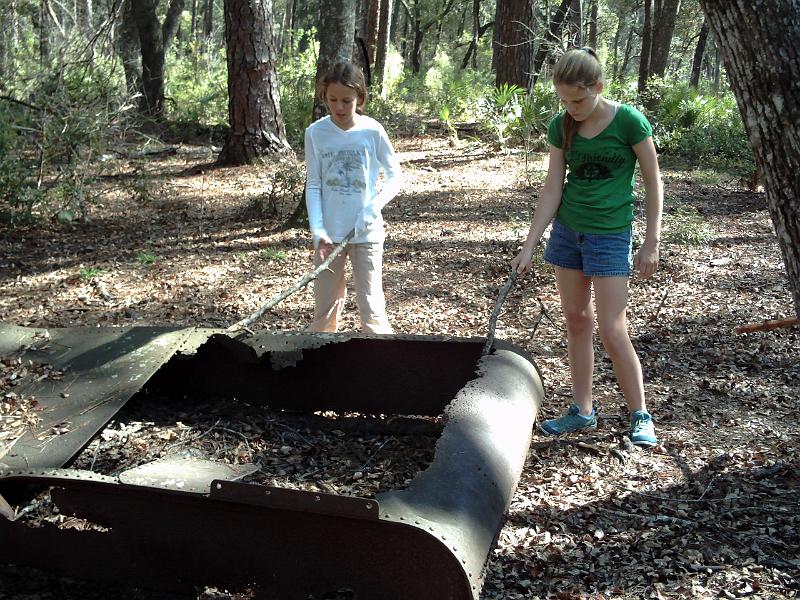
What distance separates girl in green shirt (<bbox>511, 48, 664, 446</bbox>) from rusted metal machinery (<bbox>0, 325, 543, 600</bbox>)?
1.70 feet

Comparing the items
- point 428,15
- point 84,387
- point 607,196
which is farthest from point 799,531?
point 428,15

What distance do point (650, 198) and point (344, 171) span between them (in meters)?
1.73

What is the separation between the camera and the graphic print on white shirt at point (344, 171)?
14.8 ft

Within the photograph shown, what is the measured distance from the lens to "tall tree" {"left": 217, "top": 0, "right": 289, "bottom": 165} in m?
10.5

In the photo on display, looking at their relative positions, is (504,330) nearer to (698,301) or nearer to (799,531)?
(698,301)

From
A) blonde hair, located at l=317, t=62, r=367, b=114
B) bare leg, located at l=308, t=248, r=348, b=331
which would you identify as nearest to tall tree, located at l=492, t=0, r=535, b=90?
blonde hair, located at l=317, t=62, r=367, b=114

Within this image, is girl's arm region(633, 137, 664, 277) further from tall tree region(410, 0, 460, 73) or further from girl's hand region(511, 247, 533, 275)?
tall tree region(410, 0, 460, 73)

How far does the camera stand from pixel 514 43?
45.5 feet

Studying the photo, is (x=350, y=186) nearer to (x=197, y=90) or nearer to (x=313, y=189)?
(x=313, y=189)

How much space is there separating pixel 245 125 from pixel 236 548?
9.08 m

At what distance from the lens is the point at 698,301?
257 inches

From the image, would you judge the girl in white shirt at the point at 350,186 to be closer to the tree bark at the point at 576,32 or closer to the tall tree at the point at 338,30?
the tall tree at the point at 338,30

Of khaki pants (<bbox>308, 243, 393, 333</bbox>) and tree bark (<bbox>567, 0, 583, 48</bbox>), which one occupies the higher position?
tree bark (<bbox>567, 0, 583, 48</bbox>)

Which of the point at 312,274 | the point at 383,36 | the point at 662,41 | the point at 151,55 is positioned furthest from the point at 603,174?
the point at 383,36
